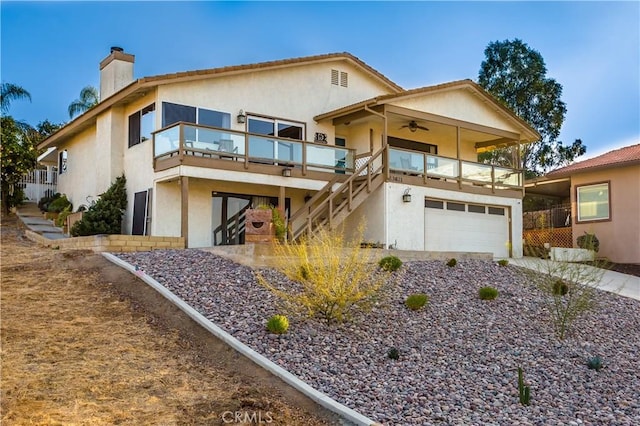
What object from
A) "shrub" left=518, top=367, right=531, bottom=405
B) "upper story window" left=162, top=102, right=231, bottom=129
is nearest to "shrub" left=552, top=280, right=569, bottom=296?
"shrub" left=518, top=367, right=531, bottom=405

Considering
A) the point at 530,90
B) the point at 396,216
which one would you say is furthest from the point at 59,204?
the point at 530,90

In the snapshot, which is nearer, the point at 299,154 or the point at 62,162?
the point at 299,154

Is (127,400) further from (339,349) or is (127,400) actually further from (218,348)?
(339,349)

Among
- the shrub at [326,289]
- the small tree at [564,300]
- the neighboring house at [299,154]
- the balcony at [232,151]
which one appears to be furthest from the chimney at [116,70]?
the small tree at [564,300]

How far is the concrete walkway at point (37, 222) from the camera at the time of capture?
66.2 feet

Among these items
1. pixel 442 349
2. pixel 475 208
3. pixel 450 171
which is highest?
pixel 450 171

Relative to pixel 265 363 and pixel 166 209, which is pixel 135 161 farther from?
pixel 265 363

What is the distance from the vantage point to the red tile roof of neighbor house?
2160 centimetres

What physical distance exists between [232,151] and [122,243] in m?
4.02

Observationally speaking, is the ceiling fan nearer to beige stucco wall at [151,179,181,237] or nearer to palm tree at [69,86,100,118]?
beige stucco wall at [151,179,181,237]

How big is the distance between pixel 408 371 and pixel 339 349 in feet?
3.60

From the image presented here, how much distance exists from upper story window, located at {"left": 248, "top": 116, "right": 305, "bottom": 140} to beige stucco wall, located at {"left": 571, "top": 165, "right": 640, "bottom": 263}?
1131 centimetres

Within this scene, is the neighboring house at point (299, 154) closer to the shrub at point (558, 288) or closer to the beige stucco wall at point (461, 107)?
the beige stucco wall at point (461, 107)

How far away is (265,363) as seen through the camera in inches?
321
